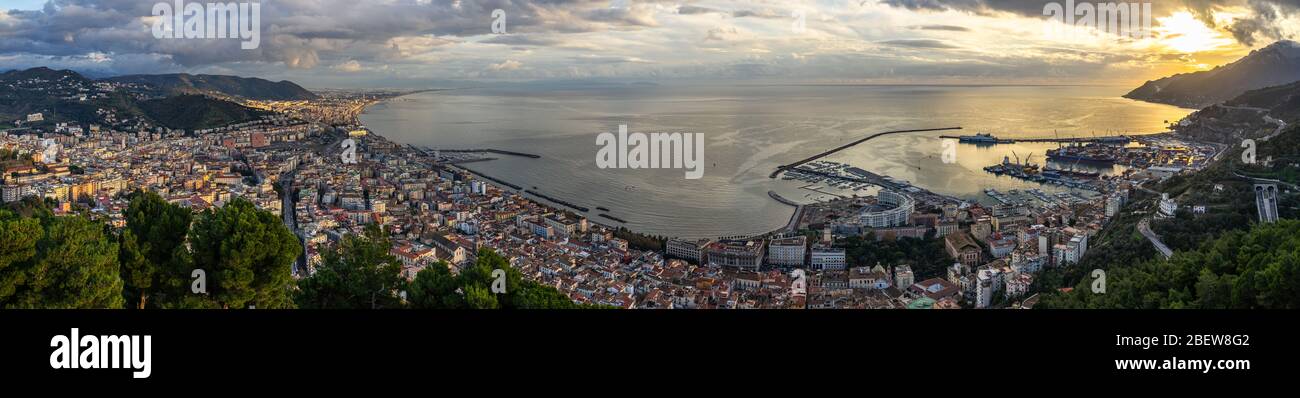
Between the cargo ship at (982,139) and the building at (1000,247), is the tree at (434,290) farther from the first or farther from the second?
the cargo ship at (982,139)

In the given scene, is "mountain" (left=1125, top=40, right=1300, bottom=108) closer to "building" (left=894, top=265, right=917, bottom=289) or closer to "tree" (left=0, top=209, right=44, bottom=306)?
"building" (left=894, top=265, right=917, bottom=289)

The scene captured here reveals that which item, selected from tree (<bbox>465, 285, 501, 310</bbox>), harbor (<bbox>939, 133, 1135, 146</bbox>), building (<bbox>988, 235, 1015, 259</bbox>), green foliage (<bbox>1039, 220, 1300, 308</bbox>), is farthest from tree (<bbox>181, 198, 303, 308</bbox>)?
harbor (<bbox>939, 133, 1135, 146</bbox>)

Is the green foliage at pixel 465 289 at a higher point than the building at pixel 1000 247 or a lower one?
higher

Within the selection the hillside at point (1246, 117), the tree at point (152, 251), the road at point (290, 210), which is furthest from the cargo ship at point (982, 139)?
the tree at point (152, 251)

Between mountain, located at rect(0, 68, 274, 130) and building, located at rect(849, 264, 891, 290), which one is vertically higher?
mountain, located at rect(0, 68, 274, 130)

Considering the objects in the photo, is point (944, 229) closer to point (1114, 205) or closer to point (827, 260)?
point (827, 260)

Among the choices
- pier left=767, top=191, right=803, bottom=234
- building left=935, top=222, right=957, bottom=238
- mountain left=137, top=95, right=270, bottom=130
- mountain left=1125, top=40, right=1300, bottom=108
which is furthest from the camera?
mountain left=1125, top=40, right=1300, bottom=108

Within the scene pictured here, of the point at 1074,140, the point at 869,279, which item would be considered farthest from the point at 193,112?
the point at 1074,140
